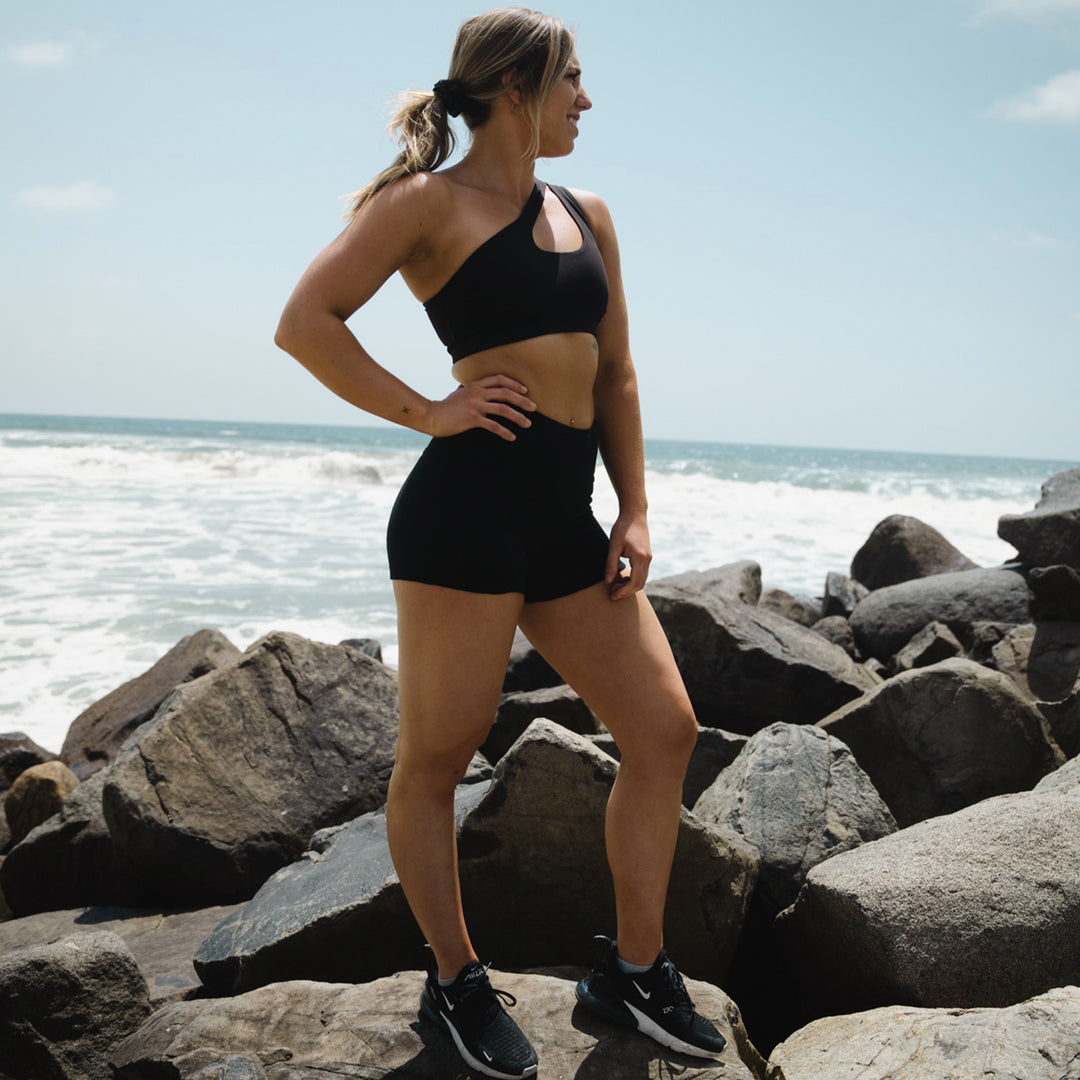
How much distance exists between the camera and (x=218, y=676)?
4.21 meters

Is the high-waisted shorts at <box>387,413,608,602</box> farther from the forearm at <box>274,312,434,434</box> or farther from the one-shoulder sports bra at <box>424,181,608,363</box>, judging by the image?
the one-shoulder sports bra at <box>424,181,608,363</box>

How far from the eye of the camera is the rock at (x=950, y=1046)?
77.9 inches

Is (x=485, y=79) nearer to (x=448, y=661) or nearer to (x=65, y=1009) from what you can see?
(x=448, y=661)

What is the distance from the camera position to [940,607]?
7.10m

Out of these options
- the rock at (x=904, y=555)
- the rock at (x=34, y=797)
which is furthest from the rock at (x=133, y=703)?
the rock at (x=904, y=555)

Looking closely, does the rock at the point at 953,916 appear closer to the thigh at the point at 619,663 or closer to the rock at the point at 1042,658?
the thigh at the point at 619,663

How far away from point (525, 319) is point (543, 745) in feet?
4.45

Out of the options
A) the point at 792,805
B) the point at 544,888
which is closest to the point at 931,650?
the point at 792,805

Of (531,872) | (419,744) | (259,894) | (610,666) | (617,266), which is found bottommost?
(259,894)

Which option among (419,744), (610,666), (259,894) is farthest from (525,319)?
(259,894)

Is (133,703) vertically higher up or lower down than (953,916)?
lower down

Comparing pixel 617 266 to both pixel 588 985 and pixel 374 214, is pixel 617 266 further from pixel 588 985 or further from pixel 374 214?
pixel 588 985

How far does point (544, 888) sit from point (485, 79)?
2204 mm

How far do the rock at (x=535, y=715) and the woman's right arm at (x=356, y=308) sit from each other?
303 cm
